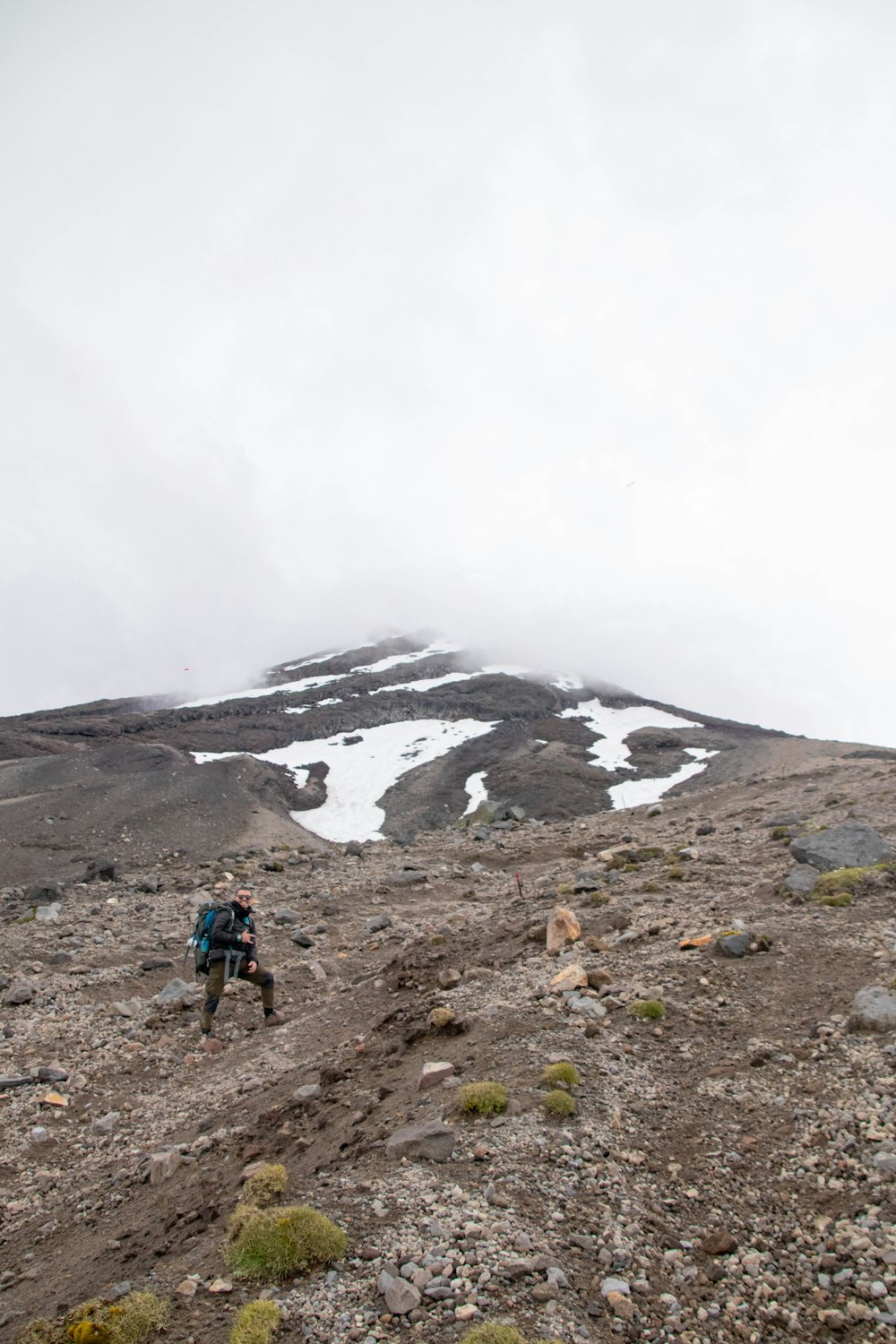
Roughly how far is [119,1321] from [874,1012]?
851 centimetres

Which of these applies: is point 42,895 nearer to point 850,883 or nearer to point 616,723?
point 850,883

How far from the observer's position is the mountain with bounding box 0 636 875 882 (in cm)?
3944

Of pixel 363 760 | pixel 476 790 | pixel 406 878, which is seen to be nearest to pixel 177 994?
pixel 406 878

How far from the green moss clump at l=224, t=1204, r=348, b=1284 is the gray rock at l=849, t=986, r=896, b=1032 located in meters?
6.53

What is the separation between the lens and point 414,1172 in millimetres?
6918

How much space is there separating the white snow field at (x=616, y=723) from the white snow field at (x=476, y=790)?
12.2 m

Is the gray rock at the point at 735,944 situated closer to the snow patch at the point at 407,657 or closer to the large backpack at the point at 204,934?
the large backpack at the point at 204,934

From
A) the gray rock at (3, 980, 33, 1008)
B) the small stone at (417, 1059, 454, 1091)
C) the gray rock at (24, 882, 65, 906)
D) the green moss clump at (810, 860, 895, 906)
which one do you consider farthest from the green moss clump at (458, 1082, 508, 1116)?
the gray rock at (24, 882, 65, 906)

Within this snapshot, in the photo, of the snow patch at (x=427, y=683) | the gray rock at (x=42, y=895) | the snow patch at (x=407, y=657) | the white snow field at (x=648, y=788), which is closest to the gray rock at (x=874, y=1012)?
the gray rock at (x=42, y=895)

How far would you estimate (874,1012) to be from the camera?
336 inches

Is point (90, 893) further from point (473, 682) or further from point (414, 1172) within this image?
point (473, 682)

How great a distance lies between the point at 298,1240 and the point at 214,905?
853 centimetres

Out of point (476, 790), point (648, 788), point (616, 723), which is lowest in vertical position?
point (648, 788)

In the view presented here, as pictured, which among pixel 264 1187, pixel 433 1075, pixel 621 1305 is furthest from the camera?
pixel 433 1075
